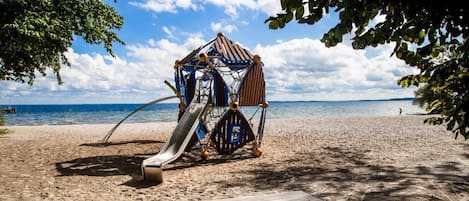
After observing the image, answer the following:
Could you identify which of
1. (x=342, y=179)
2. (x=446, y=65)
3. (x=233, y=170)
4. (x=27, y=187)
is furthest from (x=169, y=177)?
(x=446, y=65)

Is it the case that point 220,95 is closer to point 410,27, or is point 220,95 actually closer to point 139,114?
Result: point 410,27

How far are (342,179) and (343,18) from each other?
487 cm

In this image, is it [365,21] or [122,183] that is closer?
[365,21]

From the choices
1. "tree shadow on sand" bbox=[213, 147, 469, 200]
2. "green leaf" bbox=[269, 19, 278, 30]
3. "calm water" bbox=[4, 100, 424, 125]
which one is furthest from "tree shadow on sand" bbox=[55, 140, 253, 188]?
"calm water" bbox=[4, 100, 424, 125]

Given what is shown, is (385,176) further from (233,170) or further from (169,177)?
(169,177)

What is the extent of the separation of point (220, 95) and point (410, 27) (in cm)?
803

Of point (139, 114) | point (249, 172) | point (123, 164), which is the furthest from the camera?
point (139, 114)

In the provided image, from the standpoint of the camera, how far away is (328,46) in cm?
162

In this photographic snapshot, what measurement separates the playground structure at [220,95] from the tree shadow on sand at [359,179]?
4.88ft

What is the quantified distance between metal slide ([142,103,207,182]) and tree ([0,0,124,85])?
4363 mm

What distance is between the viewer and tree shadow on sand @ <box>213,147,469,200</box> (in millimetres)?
4797

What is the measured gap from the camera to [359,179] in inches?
231

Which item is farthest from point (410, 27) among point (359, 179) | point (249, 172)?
point (249, 172)

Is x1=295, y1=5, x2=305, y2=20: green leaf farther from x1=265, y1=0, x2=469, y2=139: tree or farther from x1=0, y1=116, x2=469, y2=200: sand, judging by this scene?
x1=0, y1=116, x2=469, y2=200: sand
